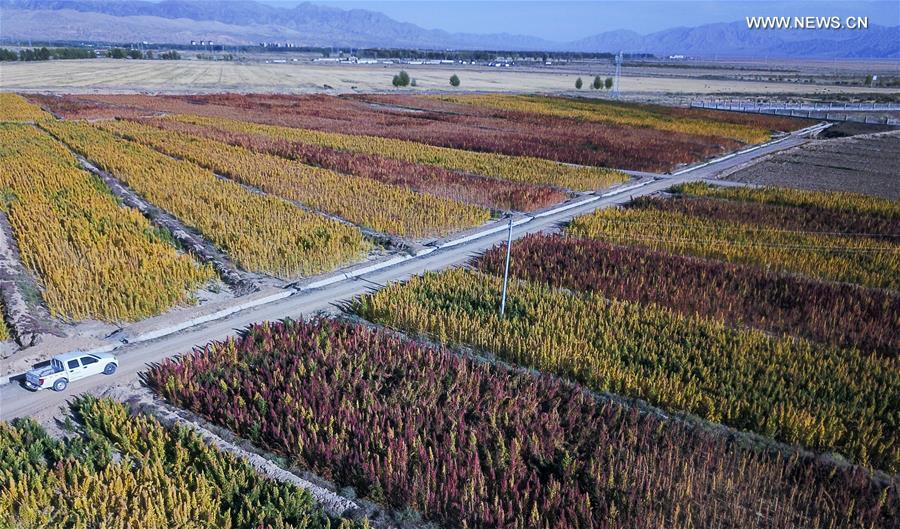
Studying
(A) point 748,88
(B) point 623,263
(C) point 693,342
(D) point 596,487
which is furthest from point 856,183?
(A) point 748,88

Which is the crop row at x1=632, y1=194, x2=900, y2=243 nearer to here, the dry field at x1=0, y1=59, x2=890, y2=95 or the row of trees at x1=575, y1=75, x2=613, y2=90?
the dry field at x1=0, y1=59, x2=890, y2=95

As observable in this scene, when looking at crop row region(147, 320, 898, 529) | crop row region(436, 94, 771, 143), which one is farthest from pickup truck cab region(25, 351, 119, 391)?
crop row region(436, 94, 771, 143)

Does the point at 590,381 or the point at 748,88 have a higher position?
the point at 748,88

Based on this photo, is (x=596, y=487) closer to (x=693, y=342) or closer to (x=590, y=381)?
(x=590, y=381)

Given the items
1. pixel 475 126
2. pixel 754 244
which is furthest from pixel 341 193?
pixel 475 126

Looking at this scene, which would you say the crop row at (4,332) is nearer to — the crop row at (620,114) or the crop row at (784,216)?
the crop row at (784,216)

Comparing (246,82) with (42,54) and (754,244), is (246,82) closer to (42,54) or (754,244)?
(42,54)
